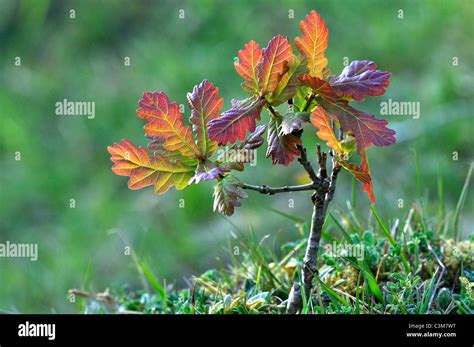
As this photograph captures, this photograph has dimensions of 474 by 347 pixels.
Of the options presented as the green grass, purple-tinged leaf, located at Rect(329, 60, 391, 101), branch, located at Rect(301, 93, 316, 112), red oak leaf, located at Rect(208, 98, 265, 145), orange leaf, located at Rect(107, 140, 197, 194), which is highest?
purple-tinged leaf, located at Rect(329, 60, 391, 101)

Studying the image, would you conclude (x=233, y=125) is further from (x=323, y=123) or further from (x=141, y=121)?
(x=141, y=121)

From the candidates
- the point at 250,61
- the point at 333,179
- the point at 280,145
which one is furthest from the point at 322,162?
the point at 250,61

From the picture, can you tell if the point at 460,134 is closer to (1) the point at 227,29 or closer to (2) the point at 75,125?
(1) the point at 227,29

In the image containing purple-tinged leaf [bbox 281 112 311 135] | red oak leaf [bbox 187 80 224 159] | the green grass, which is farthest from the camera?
the green grass

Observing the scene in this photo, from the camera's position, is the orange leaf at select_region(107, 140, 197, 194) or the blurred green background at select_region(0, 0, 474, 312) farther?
the blurred green background at select_region(0, 0, 474, 312)

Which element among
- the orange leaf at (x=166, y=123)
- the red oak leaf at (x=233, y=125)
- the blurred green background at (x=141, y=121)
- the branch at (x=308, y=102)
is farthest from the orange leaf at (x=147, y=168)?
the blurred green background at (x=141, y=121)

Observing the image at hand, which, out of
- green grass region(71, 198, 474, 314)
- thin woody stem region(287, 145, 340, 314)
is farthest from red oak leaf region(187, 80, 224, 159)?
green grass region(71, 198, 474, 314)

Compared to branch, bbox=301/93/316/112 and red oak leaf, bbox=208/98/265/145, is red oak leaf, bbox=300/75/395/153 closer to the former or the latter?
branch, bbox=301/93/316/112
